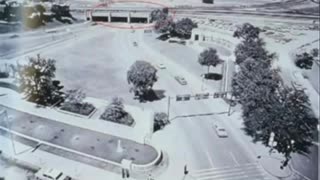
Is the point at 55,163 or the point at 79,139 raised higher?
the point at 79,139

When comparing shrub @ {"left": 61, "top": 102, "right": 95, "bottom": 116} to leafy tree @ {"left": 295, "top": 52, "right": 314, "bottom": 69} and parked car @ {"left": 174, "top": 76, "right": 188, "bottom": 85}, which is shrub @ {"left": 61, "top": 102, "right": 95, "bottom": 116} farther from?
leafy tree @ {"left": 295, "top": 52, "right": 314, "bottom": 69}

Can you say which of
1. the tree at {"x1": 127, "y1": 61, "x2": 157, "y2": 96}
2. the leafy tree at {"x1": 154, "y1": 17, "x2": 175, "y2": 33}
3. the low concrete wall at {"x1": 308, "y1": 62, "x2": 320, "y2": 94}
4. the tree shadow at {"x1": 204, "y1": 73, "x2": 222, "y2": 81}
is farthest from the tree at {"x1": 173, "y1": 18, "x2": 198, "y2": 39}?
the tree at {"x1": 127, "y1": 61, "x2": 157, "y2": 96}

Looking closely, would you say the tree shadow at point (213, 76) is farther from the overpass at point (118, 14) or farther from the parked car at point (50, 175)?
the parked car at point (50, 175)

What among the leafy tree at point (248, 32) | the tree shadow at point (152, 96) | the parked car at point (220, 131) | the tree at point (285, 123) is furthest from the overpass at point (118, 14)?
the tree at point (285, 123)

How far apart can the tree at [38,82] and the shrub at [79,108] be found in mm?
504

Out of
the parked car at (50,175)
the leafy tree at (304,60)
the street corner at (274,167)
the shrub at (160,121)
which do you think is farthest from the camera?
the leafy tree at (304,60)

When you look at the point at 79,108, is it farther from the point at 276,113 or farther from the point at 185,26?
the point at 185,26

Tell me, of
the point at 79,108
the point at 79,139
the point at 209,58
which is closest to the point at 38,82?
the point at 79,108

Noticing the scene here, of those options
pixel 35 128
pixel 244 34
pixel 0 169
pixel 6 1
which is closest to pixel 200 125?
pixel 35 128

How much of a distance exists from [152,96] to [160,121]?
1.43 metres

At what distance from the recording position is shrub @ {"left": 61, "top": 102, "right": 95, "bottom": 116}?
30.6 feet

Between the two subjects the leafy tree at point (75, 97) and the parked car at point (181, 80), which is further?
the parked car at point (181, 80)

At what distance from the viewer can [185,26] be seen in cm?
1441

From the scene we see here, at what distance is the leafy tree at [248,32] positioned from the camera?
13.4m
